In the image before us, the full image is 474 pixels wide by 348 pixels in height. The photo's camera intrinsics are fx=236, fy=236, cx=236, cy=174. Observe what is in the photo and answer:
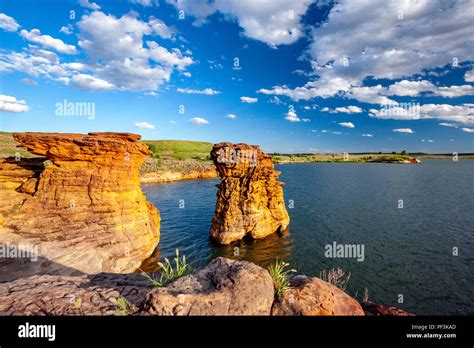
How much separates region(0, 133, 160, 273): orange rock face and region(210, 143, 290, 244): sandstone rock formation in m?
10.7

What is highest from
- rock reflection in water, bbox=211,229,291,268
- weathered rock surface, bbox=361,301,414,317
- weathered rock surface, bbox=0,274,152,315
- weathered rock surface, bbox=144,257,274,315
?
weathered rock surface, bbox=144,257,274,315

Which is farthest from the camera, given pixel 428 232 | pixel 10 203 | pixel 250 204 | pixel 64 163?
pixel 428 232

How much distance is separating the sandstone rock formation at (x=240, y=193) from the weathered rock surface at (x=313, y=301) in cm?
2323

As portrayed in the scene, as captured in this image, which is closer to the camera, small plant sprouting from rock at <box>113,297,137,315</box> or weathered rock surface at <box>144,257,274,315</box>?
weathered rock surface at <box>144,257,274,315</box>

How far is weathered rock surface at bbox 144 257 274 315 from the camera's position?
5062mm

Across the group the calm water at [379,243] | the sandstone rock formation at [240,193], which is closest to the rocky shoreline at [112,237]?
the sandstone rock formation at [240,193]

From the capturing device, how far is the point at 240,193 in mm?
30406

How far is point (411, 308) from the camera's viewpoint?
17.8 m

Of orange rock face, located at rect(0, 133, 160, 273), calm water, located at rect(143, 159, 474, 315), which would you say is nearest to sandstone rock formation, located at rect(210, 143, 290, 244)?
calm water, located at rect(143, 159, 474, 315)

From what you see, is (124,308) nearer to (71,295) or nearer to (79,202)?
(71,295)

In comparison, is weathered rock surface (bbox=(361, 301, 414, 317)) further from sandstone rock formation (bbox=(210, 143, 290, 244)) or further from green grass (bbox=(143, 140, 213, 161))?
green grass (bbox=(143, 140, 213, 161))
